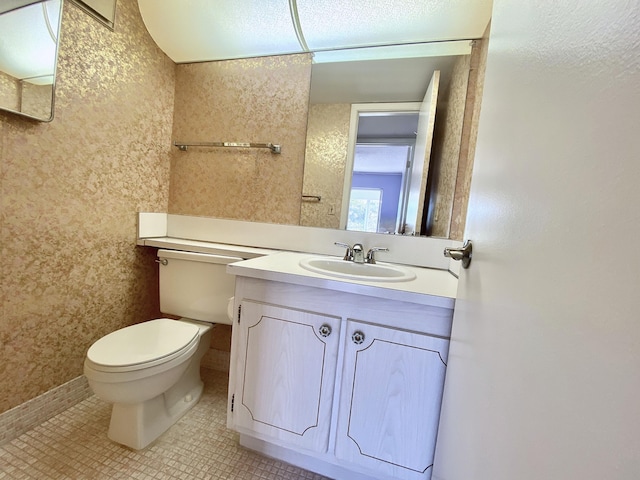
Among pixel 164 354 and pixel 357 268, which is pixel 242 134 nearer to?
pixel 357 268

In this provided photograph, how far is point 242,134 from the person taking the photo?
1.57 metres

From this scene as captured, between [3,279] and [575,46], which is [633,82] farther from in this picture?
[3,279]

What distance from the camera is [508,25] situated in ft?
1.79

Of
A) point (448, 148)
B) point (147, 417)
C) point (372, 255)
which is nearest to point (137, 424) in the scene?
point (147, 417)

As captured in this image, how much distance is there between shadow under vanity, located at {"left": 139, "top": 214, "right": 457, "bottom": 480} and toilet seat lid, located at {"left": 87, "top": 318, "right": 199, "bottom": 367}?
293 mm

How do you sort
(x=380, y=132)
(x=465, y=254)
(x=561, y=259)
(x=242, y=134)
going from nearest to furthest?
(x=561, y=259) < (x=465, y=254) < (x=380, y=132) < (x=242, y=134)

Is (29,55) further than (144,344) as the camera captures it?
No

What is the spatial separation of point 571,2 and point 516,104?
0.52 feet

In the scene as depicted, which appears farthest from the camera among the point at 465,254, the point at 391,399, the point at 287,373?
the point at 287,373

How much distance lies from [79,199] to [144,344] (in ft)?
2.45

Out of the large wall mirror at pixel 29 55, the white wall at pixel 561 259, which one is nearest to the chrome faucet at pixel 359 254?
the white wall at pixel 561 259

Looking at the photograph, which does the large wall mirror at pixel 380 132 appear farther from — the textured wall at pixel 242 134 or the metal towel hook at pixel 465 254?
the metal towel hook at pixel 465 254

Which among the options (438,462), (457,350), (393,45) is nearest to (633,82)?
(457,350)

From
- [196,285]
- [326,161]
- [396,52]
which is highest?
[396,52]
